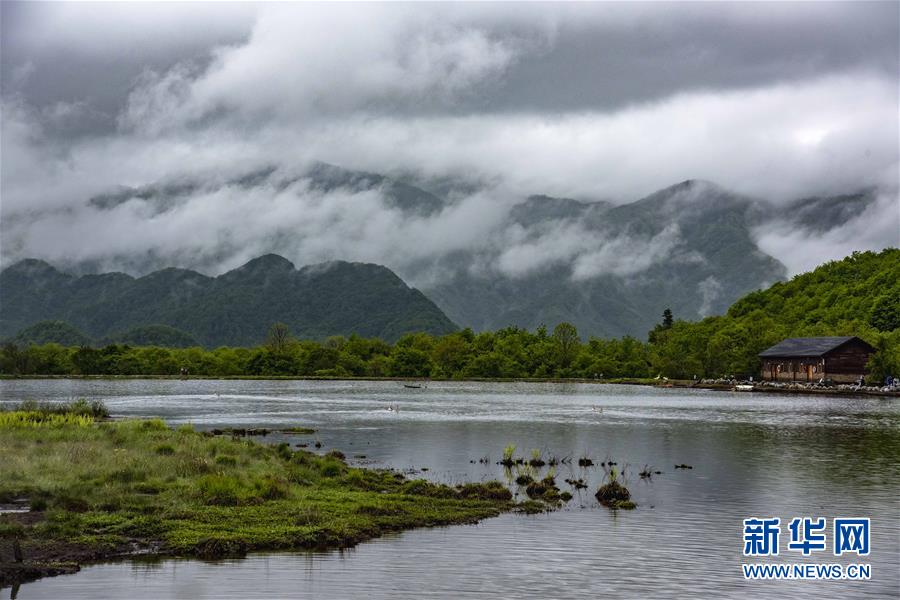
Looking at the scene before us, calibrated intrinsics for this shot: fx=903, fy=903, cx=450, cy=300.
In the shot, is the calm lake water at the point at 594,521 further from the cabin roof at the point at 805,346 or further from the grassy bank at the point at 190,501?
the cabin roof at the point at 805,346

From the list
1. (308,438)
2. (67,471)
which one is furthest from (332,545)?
(308,438)

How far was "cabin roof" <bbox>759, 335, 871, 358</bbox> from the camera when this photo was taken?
155m

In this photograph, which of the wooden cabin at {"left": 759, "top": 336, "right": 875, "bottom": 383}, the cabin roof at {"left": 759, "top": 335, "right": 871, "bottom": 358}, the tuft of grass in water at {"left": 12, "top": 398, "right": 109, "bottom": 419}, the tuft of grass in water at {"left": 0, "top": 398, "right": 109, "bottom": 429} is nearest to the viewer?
the tuft of grass in water at {"left": 0, "top": 398, "right": 109, "bottom": 429}

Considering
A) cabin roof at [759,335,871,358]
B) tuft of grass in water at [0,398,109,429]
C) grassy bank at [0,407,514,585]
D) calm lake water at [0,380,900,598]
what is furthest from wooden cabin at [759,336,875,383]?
grassy bank at [0,407,514,585]

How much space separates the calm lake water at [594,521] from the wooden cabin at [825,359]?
75746 mm

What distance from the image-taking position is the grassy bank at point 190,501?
2630 cm

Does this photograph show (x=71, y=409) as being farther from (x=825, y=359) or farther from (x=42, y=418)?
A: (x=825, y=359)

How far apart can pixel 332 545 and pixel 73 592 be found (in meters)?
7.86

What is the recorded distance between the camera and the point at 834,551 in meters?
29.6

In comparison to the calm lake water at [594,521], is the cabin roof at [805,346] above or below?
above

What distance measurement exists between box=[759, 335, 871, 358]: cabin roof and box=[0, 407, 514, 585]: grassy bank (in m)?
131

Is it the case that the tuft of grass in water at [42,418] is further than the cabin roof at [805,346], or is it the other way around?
the cabin roof at [805,346]

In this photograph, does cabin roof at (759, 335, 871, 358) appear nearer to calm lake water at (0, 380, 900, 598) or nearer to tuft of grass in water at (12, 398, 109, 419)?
calm lake water at (0, 380, 900, 598)

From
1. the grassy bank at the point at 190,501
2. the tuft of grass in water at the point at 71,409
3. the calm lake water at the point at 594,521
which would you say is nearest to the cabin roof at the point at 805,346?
the calm lake water at the point at 594,521
